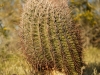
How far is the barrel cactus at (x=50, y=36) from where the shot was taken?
374 cm

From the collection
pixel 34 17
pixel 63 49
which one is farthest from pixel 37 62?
pixel 34 17

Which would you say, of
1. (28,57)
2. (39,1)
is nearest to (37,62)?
(28,57)

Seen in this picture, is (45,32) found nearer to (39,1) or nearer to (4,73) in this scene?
(39,1)

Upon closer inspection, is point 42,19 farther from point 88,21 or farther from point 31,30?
point 88,21

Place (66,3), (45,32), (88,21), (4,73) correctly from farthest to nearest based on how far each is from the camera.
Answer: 1. (88,21)
2. (4,73)
3. (66,3)
4. (45,32)

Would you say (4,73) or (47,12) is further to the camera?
(4,73)

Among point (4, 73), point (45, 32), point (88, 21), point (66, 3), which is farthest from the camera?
point (88, 21)

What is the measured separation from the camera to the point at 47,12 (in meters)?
3.77

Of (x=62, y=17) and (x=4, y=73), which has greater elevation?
(x=62, y=17)

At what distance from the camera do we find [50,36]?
12.2 feet

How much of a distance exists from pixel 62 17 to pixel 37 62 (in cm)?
82

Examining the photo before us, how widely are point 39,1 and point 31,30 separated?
0.50 meters

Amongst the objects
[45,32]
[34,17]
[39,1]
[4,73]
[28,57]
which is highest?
[39,1]

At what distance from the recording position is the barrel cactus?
12.3 ft
